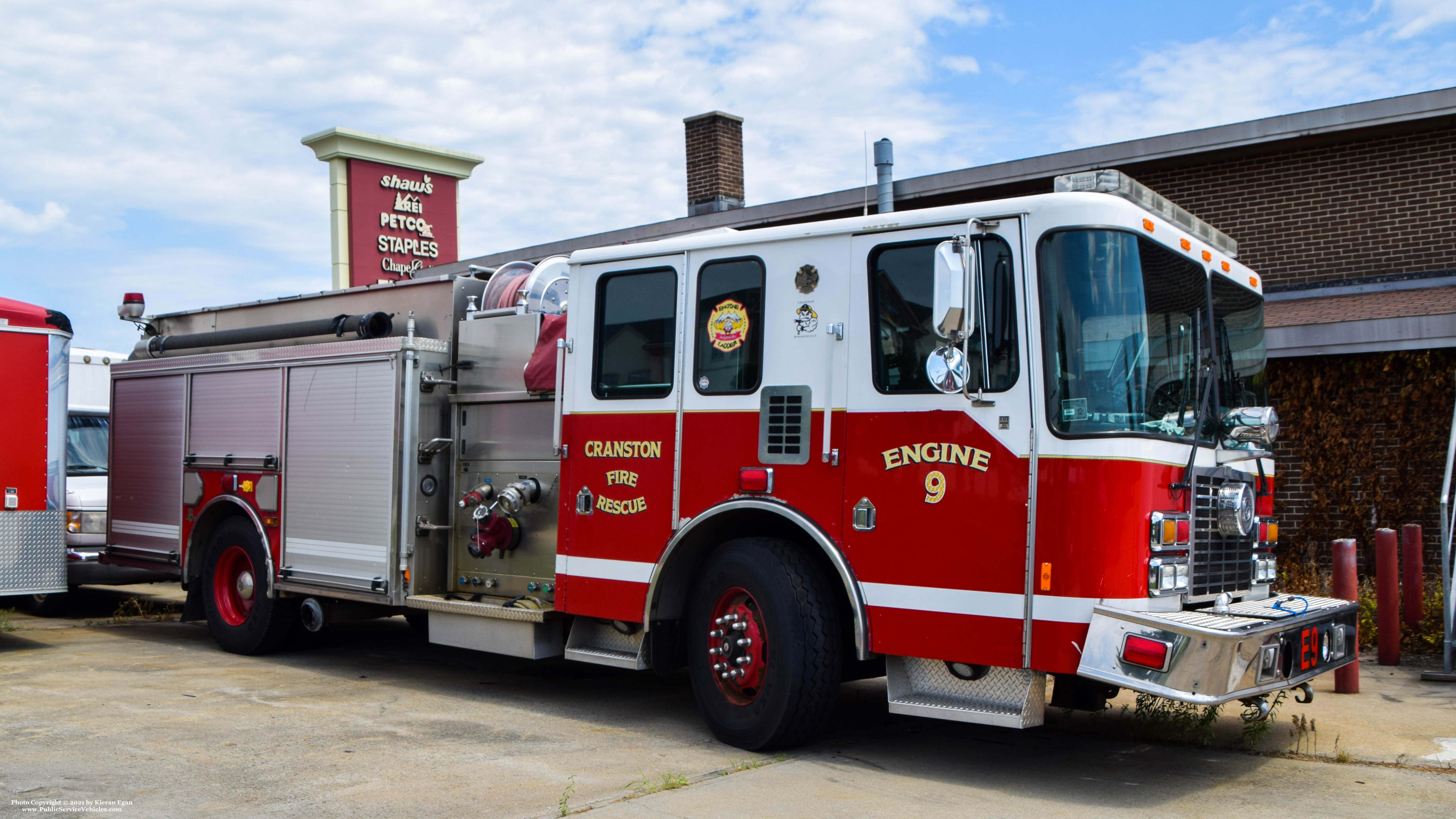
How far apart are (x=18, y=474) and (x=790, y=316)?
6301 millimetres

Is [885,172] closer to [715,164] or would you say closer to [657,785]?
[715,164]

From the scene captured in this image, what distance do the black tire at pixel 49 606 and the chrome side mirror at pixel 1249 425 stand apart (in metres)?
10.3

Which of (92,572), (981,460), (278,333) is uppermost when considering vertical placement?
(278,333)

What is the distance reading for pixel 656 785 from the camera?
530cm

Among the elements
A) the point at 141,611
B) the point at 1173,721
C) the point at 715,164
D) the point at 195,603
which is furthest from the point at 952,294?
the point at 715,164

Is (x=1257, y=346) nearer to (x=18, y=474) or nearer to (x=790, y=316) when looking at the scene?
(x=790, y=316)

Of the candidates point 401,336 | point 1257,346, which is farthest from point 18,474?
point 1257,346

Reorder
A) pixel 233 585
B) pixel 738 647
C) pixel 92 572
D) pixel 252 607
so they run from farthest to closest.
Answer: pixel 92 572, pixel 233 585, pixel 252 607, pixel 738 647

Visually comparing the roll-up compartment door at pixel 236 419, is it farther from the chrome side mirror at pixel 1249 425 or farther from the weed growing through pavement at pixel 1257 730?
the weed growing through pavement at pixel 1257 730

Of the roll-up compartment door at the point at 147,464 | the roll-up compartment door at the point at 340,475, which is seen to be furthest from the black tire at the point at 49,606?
the roll-up compartment door at the point at 340,475

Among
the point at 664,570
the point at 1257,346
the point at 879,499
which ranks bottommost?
the point at 664,570

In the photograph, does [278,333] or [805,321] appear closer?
[805,321]

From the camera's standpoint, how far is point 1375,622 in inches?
355

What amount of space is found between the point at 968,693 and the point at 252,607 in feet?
18.5
